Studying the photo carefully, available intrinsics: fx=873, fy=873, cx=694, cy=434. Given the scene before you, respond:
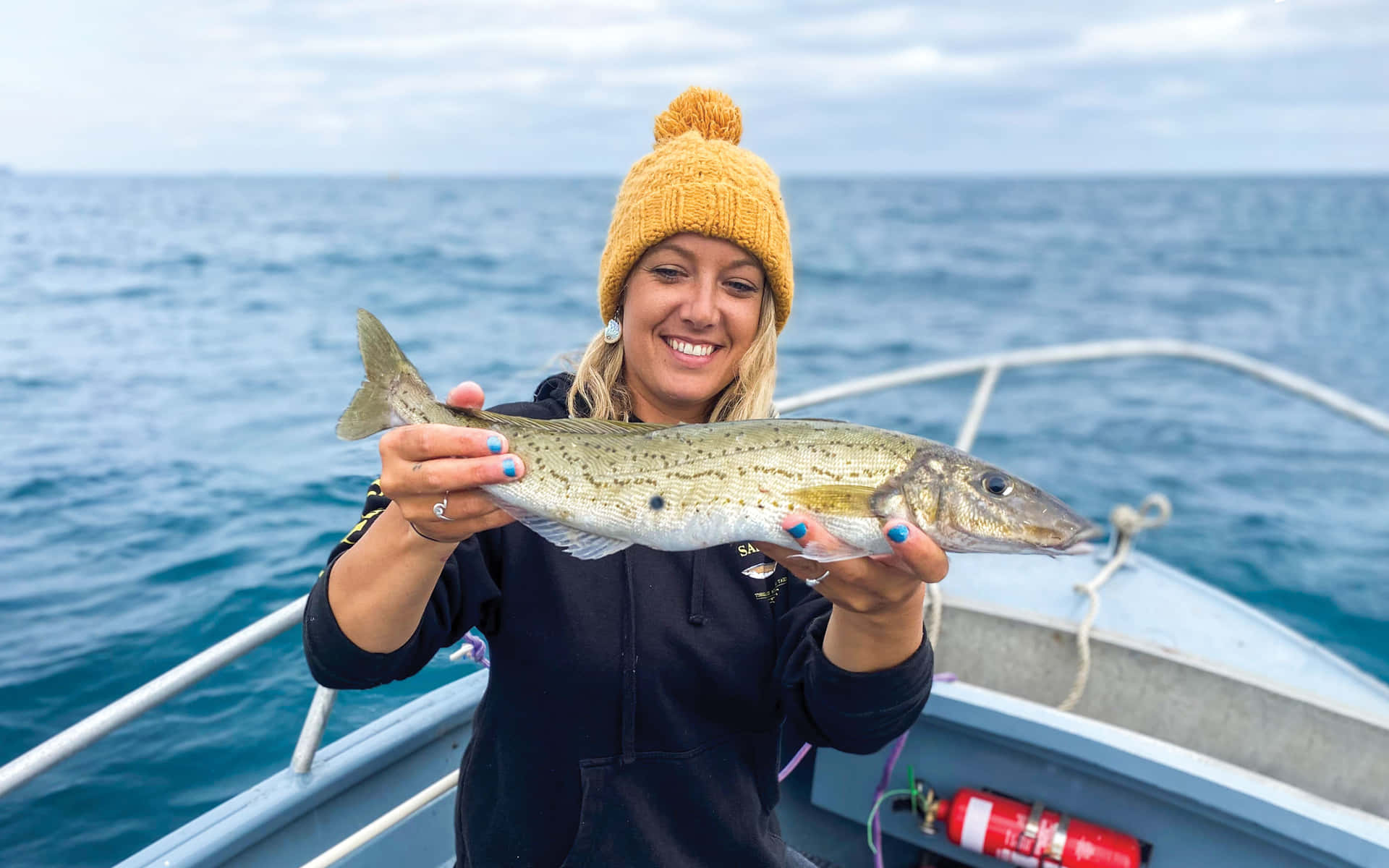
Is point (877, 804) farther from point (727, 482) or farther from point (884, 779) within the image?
point (727, 482)

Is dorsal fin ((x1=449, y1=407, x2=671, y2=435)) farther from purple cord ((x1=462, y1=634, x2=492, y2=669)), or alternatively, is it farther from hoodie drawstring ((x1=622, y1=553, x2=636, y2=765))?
purple cord ((x1=462, y1=634, x2=492, y2=669))

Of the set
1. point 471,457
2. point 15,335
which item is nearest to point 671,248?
point 471,457

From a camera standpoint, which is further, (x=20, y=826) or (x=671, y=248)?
(x=20, y=826)

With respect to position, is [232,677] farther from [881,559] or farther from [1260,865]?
[1260,865]

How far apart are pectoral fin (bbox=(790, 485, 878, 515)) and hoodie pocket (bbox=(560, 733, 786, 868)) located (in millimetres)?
782

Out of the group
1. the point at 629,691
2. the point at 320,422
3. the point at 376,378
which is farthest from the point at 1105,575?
the point at 320,422

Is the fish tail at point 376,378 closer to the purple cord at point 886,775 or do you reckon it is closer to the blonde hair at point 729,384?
the blonde hair at point 729,384

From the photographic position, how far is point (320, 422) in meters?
9.94

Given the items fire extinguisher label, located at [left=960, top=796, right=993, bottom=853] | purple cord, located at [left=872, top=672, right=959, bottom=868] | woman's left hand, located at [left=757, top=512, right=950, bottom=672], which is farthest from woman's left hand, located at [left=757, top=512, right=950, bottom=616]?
fire extinguisher label, located at [left=960, top=796, right=993, bottom=853]

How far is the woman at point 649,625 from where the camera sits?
2.28 m

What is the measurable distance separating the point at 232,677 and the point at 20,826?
1350mm

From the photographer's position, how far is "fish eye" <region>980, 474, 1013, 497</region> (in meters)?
2.53

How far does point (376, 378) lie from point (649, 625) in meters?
1.06

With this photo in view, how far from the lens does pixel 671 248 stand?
279 cm
